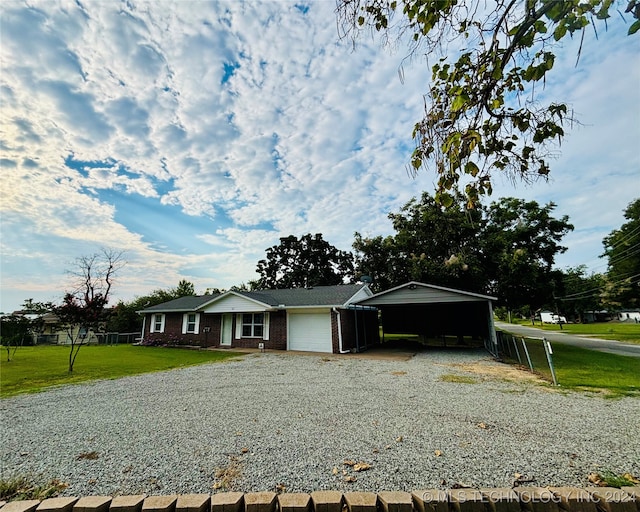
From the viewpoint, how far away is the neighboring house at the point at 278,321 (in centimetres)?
1557

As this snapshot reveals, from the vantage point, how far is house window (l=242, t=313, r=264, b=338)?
17.5 m

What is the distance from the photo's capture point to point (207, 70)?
315 inches

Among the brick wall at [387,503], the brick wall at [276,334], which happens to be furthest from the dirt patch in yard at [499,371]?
the brick wall at [276,334]

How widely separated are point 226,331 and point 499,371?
601 inches

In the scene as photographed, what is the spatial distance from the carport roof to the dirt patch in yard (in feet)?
11.0

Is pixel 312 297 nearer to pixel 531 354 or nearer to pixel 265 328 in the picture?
pixel 265 328

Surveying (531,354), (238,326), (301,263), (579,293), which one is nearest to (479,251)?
(531,354)

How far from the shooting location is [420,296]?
48.6 feet

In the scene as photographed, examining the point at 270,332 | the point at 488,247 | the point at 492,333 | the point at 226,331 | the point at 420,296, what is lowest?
the point at 492,333

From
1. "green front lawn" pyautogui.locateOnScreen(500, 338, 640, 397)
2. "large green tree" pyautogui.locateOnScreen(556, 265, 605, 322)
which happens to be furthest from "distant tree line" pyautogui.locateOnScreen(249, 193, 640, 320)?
"large green tree" pyautogui.locateOnScreen(556, 265, 605, 322)

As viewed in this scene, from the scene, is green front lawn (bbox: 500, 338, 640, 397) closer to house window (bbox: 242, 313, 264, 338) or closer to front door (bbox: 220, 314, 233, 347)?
house window (bbox: 242, 313, 264, 338)

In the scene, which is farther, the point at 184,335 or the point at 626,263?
the point at 626,263

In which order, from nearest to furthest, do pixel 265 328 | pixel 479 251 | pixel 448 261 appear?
pixel 265 328, pixel 448 261, pixel 479 251

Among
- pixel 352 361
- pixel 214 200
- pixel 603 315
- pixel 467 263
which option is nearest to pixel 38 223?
pixel 214 200
